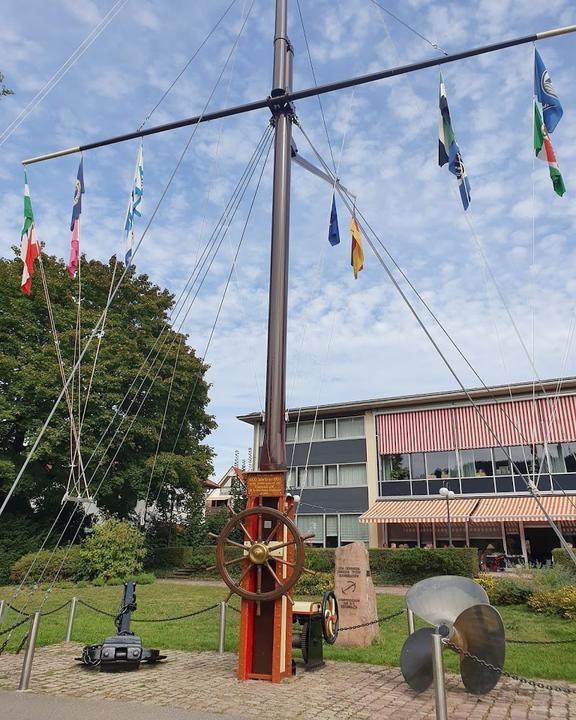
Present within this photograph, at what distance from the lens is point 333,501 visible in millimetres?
31328

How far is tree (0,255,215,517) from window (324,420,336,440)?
22.3 feet

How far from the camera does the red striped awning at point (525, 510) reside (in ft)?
80.1

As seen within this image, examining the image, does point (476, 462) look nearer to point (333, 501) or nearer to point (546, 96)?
point (333, 501)

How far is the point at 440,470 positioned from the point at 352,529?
5.69 m

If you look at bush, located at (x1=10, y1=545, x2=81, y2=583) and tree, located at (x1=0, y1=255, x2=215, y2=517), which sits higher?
tree, located at (x1=0, y1=255, x2=215, y2=517)

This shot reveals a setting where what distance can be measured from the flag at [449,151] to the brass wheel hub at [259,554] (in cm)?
659

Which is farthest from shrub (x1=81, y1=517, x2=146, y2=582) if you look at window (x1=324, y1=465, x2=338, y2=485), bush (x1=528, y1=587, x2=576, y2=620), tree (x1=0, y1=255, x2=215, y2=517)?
bush (x1=528, y1=587, x2=576, y2=620)

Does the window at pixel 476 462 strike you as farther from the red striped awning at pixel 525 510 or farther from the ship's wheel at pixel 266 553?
the ship's wheel at pixel 266 553

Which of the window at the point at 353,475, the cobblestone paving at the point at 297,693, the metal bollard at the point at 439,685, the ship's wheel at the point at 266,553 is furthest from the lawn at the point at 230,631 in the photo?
the window at the point at 353,475

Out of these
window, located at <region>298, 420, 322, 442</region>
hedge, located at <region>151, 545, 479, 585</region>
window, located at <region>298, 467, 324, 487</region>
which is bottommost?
hedge, located at <region>151, 545, 479, 585</region>

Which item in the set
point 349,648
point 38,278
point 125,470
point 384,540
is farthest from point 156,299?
point 349,648

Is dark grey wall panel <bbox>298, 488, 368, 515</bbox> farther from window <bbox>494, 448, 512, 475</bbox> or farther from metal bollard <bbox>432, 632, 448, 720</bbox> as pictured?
metal bollard <bbox>432, 632, 448, 720</bbox>

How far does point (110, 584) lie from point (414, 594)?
729 inches

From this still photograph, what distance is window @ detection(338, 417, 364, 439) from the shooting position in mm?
32000
